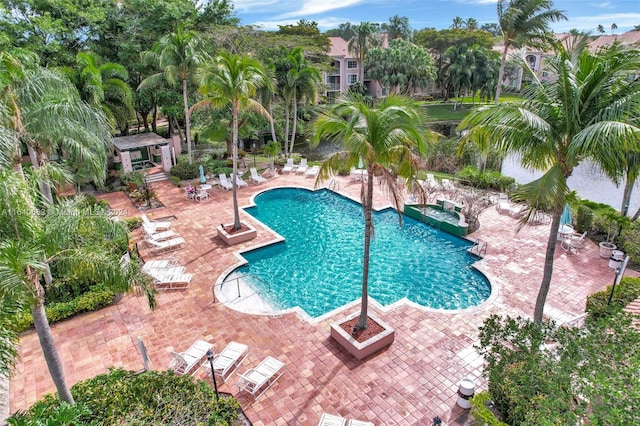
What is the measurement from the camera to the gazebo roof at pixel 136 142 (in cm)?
2408

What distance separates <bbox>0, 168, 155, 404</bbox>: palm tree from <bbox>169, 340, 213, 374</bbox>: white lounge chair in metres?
2.37

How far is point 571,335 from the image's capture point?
746cm

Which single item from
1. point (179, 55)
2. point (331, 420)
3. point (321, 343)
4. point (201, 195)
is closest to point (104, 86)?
point (179, 55)

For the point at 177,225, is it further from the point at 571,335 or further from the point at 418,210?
the point at 571,335

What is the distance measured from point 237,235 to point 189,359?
7.21 m

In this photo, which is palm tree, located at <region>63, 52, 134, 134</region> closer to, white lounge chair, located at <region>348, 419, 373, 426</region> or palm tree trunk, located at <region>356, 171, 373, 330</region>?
palm tree trunk, located at <region>356, 171, 373, 330</region>

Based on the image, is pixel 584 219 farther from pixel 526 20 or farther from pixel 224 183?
pixel 224 183

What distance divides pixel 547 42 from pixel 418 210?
483 inches

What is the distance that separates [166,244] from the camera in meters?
15.5

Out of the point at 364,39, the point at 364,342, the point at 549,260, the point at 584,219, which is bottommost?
the point at 364,342

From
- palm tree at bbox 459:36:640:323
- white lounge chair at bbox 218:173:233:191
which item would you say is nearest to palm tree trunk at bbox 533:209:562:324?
palm tree at bbox 459:36:640:323

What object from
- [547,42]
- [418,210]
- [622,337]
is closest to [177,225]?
[418,210]

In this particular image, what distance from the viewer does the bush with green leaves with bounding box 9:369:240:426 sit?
7297 millimetres

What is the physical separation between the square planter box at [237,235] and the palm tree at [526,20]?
15864 mm
